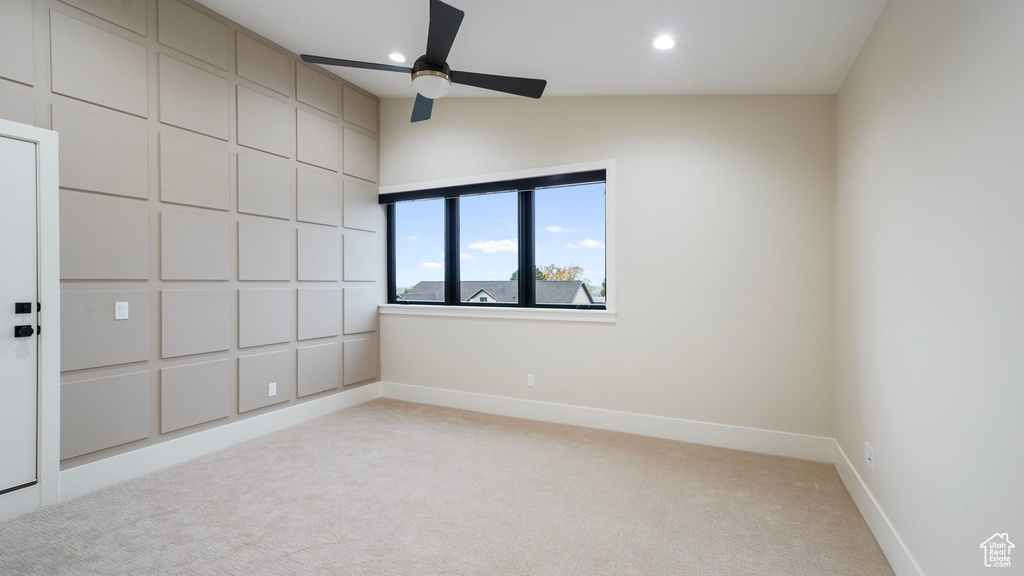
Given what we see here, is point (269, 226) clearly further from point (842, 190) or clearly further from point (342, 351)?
point (842, 190)

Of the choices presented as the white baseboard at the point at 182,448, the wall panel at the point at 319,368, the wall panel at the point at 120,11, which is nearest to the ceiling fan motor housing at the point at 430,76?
the wall panel at the point at 120,11

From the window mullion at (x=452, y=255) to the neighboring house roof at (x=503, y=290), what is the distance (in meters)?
0.08

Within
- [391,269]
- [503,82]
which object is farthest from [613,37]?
[391,269]

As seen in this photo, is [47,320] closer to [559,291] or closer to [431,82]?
[431,82]

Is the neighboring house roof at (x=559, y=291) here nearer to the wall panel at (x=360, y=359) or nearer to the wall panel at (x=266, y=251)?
the wall panel at (x=360, y=359)

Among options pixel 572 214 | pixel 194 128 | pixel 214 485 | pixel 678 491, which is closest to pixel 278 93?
pixel 194 128

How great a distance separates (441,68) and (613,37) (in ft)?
3.77

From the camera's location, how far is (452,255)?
4.67m

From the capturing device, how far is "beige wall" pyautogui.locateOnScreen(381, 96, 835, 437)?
321cm

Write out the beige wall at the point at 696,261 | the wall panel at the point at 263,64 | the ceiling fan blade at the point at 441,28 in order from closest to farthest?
the ceiling fan blade at the point at 441,28, the beige wall at the point at 696,261, the wall panel at the point at 263,64

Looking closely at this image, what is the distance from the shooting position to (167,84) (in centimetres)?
302

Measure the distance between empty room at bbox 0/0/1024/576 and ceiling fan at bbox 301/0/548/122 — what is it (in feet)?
0.06

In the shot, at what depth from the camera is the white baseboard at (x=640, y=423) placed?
3.23 meters

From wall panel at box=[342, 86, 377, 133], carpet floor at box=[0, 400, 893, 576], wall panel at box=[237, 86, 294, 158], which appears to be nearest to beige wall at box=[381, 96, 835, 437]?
carpet floor at box=[0, 400, 893, 576]
